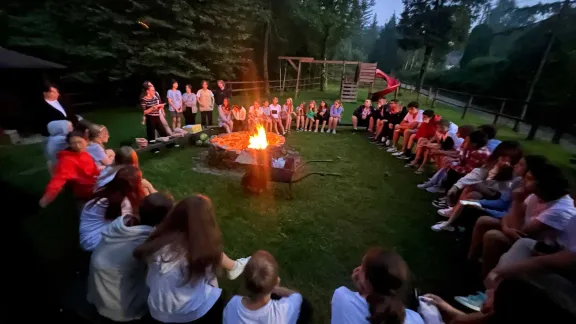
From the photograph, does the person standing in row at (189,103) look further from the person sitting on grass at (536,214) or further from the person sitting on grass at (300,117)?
the person sitting on grass at (536,214)

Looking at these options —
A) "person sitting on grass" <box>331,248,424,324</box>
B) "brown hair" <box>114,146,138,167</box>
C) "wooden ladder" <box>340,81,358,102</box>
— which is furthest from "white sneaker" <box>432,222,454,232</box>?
"wooden ladder" <box>340,81,358,102</box>

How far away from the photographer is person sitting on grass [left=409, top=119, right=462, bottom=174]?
5.73 meters

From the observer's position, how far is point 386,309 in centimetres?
→ 142

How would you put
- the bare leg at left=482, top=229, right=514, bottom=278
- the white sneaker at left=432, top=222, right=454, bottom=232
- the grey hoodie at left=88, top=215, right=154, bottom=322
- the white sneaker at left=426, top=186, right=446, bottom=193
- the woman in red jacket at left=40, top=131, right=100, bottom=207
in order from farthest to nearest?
1. the white sneaker at left=426, top=186, right=446, bottom=193
2. the white sneaker at left=432, top=222, right=454, bottom=232
3. the woman in red jacket at left=40, top=131, right=100, bottom=207
4. the bare leg at left=482, top=229, right=514, bottom=278
5. the grey hoodie at left=88, top=215, right=154, bottom=322

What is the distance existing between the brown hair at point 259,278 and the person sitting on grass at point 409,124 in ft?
21.9

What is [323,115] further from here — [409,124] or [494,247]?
[494,247]

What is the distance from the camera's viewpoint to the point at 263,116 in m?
9.22

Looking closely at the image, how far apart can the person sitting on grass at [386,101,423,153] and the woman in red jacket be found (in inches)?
264

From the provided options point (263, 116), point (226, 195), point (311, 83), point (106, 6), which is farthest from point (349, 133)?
point (311, 83)

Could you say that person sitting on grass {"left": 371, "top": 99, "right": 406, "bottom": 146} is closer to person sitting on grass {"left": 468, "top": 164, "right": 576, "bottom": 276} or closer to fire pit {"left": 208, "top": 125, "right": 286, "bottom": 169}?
fire pit {"left": 208, "top": 125, "right": 286, "bottom": 169}

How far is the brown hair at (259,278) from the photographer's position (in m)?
1.62

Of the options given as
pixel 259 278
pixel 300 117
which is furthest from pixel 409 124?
pixel 259 278

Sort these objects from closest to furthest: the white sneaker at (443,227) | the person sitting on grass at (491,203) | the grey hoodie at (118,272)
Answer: the grey hoodie at (118,272), the person sitting on grass at (491,203), the white sneaker at (443,227)

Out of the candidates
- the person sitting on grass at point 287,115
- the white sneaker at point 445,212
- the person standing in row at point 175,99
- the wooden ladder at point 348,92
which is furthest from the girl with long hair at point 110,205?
the wooden ladder at point 348,92
